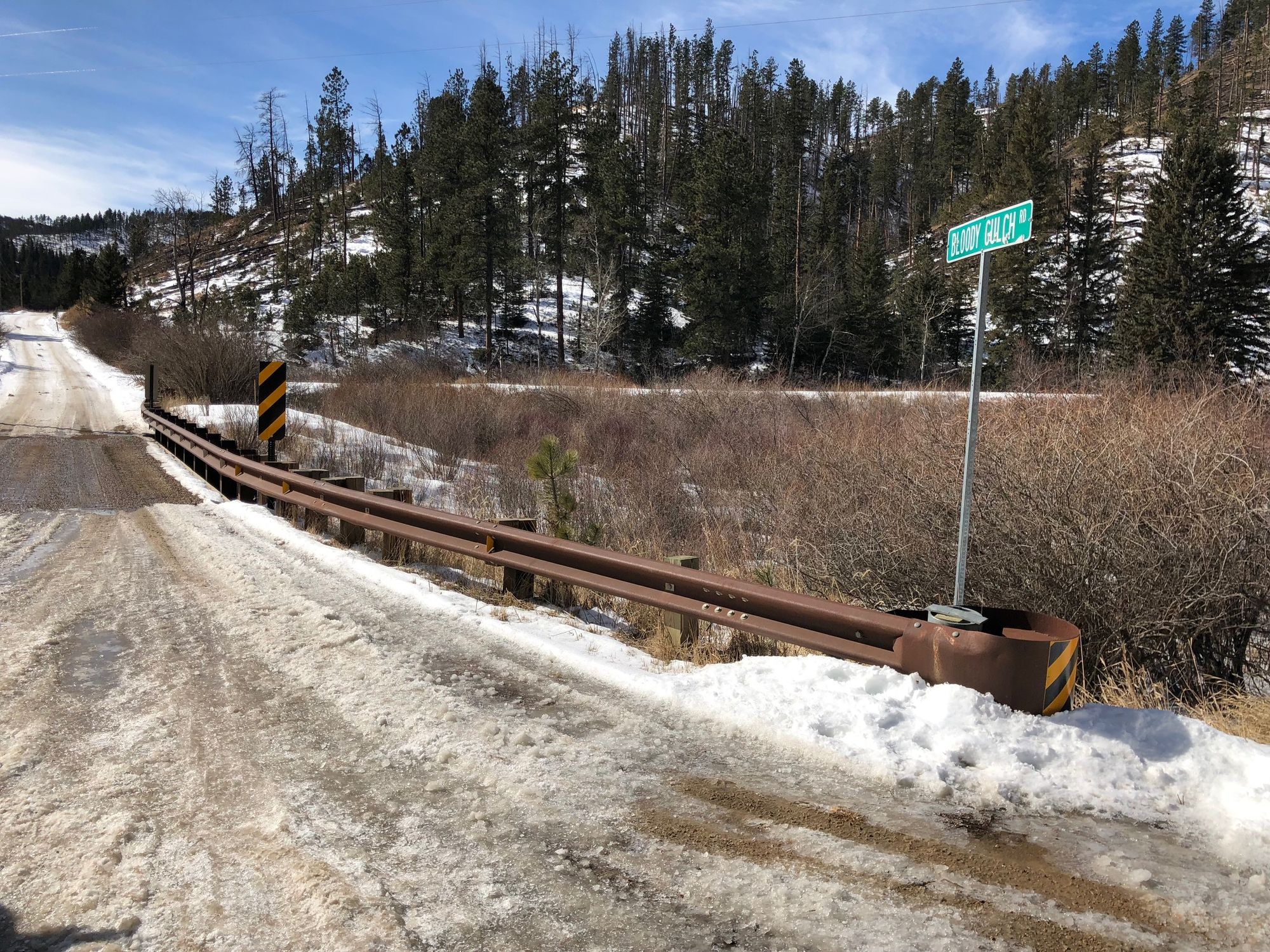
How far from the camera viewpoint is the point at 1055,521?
5.09 metres

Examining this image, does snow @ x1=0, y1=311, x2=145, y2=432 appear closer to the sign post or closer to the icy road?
the icy road

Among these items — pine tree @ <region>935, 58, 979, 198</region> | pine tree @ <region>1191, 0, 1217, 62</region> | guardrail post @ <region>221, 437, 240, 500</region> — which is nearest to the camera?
guardrail post @ <region>221, 437, 240, 500</region>

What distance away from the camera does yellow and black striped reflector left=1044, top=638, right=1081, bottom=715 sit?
3408 mm

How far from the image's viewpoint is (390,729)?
354 cm

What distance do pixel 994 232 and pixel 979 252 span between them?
0.41ft

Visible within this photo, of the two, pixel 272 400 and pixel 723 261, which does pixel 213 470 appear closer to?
pixel 272 400

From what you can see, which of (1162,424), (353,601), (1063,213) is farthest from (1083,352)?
(353,601)

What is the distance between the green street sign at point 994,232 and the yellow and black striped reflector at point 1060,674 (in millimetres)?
1794

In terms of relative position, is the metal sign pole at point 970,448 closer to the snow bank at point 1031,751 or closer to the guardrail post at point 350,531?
the snow bank at point 1031,751

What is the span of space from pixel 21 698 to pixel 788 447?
1014 cm

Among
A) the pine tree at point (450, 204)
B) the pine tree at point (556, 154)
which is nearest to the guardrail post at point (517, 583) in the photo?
the pine tree at point (556, 154)

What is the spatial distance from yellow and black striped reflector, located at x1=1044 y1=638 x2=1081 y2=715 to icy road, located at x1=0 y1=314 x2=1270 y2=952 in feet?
0.93

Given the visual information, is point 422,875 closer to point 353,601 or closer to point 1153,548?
point 353,601

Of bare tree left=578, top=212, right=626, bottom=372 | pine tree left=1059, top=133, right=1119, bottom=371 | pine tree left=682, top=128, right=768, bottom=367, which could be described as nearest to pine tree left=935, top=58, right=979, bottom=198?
pine tree left=1059, top=133, right=1119, bottom=371
